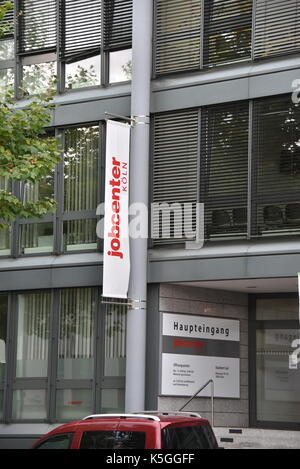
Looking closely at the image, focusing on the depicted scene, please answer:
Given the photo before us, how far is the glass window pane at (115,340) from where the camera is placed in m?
20.6

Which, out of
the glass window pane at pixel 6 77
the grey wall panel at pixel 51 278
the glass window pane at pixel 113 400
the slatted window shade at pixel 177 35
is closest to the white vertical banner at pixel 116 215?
the grey wall panel at pixel 51 278

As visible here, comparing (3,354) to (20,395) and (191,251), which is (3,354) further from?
(191,251)

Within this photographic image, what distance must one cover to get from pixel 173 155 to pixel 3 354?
6.04 metres

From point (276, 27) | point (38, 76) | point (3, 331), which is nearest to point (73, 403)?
point (3, 331)

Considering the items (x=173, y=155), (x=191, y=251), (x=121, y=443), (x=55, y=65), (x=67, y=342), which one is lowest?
(x=121, y=443)

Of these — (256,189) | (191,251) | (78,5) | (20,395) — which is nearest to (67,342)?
(20,395)

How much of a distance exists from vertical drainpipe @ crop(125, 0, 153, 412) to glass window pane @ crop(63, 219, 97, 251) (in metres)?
1.41

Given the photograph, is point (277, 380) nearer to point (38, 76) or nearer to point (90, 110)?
point (90, 110)

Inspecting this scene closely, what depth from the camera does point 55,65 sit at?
22438 millimetres

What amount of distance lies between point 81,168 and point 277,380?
644cm

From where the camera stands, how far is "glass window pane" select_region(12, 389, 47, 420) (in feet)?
69.9

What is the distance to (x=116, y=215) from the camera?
65.1 ft

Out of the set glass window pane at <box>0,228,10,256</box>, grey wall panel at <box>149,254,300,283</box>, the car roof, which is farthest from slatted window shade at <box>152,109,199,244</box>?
the car roof

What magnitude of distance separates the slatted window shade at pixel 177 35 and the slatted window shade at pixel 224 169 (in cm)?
130
